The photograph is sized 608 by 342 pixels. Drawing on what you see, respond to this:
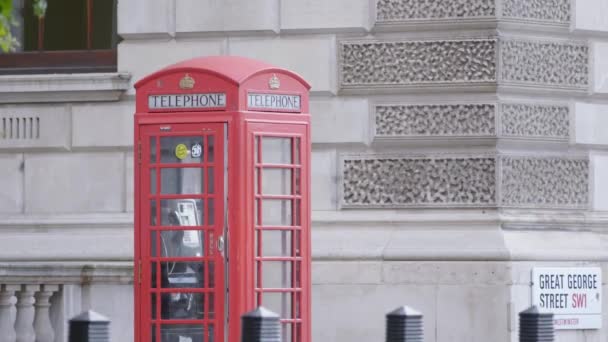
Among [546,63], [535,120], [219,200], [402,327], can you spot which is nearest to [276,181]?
[219,200]

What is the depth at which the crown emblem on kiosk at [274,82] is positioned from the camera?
476 inches

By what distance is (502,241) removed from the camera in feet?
45.6

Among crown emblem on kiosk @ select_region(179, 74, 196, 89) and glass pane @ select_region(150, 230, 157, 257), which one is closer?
crown emblem on kiosk @ select_region(179, 74, 196, 89)

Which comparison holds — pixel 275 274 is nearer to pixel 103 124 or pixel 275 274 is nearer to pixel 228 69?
pixel 228 69

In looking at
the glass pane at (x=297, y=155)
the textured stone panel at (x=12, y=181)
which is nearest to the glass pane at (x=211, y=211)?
the glass pane at (x=297, y=155)

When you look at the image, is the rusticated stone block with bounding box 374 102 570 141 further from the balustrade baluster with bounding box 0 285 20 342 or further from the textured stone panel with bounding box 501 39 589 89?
the balustrade baluster with bounding box 0 285 20 342

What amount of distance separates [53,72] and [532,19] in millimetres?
4158

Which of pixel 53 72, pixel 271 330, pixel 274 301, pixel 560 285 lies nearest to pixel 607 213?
pixel 560 285

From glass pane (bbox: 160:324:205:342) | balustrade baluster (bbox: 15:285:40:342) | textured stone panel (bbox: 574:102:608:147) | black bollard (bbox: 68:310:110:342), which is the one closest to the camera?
black bollard (bbox: 68:310:110:342)

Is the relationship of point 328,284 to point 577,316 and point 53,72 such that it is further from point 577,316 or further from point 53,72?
point 53,72

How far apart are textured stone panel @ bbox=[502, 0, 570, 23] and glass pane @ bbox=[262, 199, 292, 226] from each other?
292 cm

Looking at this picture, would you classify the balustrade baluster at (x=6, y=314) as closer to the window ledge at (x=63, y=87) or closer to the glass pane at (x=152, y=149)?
the window ledge at (x=63, y=87)

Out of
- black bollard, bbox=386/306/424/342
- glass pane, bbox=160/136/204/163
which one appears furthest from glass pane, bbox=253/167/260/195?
black bollard, bbox=386/306/424/342

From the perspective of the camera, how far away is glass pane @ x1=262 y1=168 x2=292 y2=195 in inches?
479
